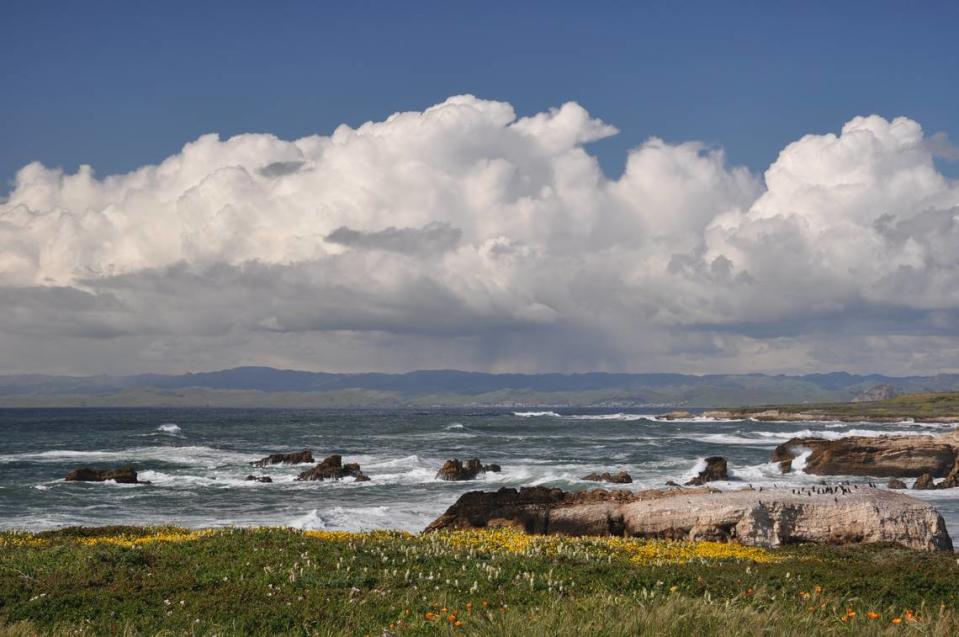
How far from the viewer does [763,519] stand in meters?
26.4

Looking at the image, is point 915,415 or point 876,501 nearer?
point 876,501

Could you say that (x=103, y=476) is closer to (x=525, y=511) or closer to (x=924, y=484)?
(x=525, y=511)

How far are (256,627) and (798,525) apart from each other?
21.2 metres

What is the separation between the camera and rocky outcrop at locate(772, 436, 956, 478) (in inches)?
2446

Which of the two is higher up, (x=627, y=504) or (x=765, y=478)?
(x=627, y=504)

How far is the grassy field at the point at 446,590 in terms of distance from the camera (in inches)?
319

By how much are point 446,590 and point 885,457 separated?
6042cm

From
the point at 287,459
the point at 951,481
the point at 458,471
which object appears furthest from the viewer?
the point at 287,459

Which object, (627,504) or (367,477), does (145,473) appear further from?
(627,504)

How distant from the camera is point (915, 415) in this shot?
601ft

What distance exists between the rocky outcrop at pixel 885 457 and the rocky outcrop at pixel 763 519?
3777 centimetres

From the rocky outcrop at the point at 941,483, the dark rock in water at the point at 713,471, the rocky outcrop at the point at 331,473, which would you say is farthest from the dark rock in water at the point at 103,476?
the rocky outcrop at the point at 941,483

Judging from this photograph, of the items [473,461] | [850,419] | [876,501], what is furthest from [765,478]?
[850,419]

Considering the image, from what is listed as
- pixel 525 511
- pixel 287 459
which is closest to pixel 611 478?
pixel 525 511
